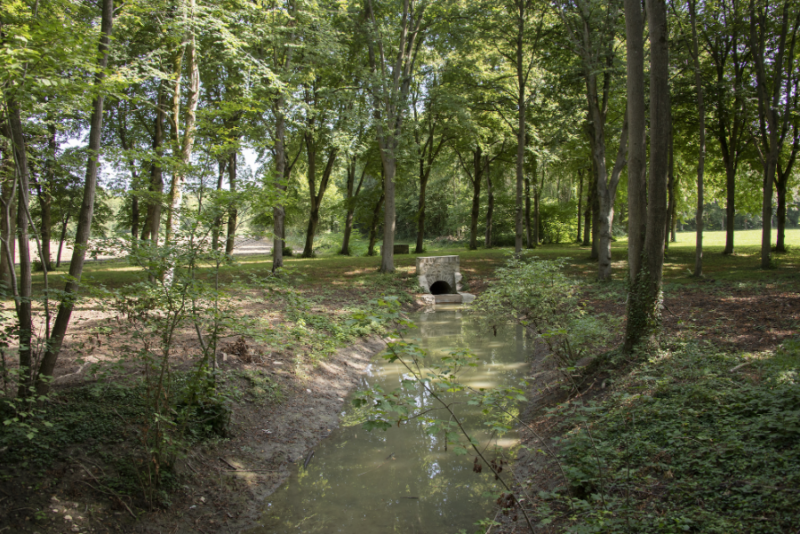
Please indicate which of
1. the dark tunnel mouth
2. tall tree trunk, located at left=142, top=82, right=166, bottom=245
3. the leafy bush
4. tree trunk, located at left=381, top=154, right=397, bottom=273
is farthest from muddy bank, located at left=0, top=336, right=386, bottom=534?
the leafy bush

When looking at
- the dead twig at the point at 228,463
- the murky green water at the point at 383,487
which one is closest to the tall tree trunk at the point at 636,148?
the murky green water at the point at 383,487

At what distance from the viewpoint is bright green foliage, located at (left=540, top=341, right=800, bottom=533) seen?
124 inches

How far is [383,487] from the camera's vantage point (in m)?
5.24

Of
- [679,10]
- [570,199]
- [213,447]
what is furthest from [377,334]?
[570,199]

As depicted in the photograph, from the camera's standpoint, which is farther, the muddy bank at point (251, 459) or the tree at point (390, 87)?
the tree at point (390, 87)

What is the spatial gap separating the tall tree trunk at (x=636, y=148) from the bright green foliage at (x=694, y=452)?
172 centimetres

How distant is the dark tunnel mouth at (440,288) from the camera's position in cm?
1866

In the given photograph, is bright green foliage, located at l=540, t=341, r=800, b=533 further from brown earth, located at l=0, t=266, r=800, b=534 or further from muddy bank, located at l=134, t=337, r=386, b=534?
muddy bank, located at l=134, t=337, r=386, b=534

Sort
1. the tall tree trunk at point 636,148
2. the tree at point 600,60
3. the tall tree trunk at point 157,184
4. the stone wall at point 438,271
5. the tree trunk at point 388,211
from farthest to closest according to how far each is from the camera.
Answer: the stone wall at point 438,271, the tree trunk at point 388,211, the tree at point 600,60, the tall tree trunk at point 636,148, the tall tree trunk at point 157,184

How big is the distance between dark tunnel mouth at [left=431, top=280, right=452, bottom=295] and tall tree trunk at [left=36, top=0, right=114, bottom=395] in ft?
47.5

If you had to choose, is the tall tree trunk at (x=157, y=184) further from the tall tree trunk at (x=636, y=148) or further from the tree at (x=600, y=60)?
the tree at (x=600, y=60)

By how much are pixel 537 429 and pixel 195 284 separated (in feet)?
14.9

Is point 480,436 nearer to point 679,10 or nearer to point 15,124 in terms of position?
point 15,124

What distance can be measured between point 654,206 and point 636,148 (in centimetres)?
96
